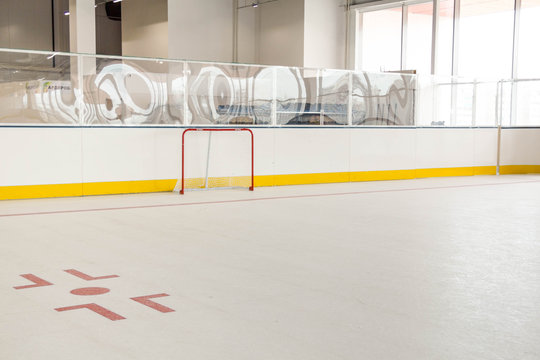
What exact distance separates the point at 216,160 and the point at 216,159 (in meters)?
0.02

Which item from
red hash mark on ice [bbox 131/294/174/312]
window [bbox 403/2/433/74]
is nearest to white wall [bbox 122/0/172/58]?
window [bbox 403/2/433/74]

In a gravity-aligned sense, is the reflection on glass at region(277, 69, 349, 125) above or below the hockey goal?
above

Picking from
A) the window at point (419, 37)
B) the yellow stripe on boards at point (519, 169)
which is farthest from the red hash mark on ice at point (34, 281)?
the window at point (419, 37)

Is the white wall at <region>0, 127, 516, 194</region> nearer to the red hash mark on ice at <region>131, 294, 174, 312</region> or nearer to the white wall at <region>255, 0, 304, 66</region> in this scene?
the red hash mark on ice at <region>131, 294, 174, 312</region>

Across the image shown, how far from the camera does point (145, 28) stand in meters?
21.0

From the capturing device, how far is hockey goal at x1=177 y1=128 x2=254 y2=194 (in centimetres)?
1062

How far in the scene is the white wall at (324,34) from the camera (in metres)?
19.6

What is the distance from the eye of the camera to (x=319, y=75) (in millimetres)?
12047

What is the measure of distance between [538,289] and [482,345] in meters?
1.41

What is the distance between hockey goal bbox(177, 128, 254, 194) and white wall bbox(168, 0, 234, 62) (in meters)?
9.67

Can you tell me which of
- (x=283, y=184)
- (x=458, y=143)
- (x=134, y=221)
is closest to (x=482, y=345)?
(x=134, y=221)

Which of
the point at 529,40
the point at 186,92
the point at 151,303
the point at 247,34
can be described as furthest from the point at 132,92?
the point at 247,34

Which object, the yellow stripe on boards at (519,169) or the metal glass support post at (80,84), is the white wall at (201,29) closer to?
the yellow stripe on boards at (519,169)

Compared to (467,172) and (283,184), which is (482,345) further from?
(467,172)
